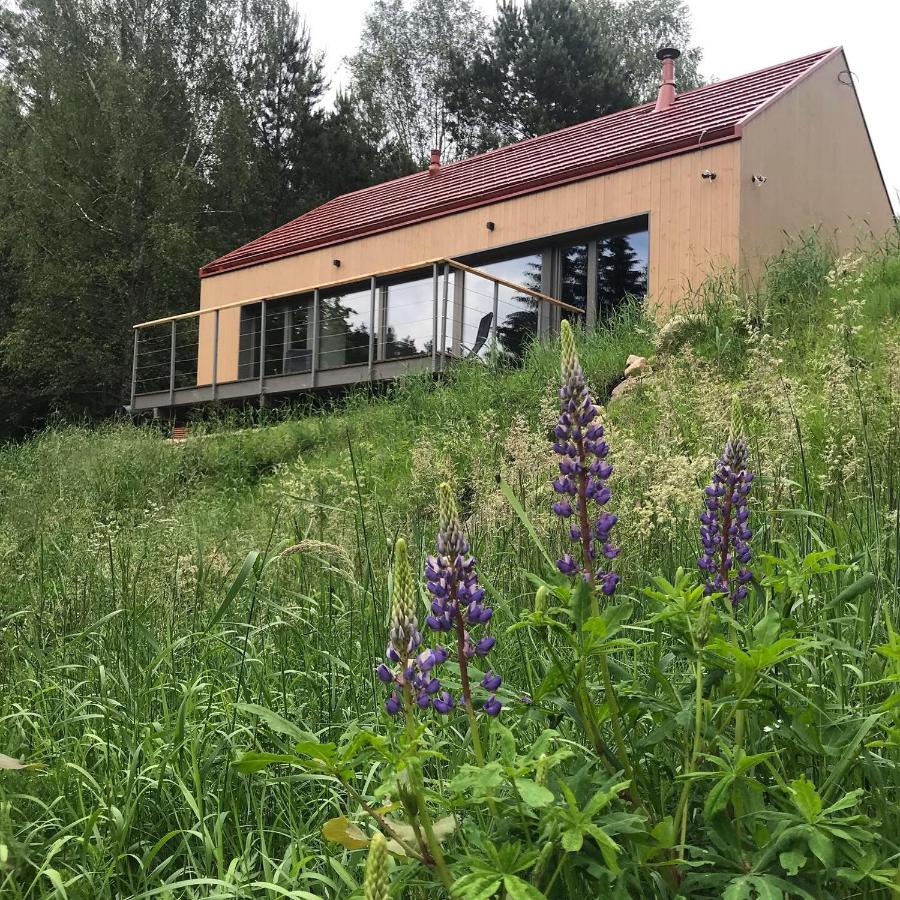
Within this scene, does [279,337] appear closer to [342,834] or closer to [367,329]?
[367,329]

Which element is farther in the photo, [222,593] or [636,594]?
[222,593]

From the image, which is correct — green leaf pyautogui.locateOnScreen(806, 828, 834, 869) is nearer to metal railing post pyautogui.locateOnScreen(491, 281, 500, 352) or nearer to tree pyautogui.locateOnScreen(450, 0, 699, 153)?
metal railing post pyautogui.locateOnScreen(491, 281, 500, 352)

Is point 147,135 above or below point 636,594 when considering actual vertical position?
above

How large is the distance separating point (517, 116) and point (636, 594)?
2947cm

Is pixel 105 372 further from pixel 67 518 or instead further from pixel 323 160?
pixel 67 518

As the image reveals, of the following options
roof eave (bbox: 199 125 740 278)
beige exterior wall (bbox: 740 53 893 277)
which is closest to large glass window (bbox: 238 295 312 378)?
roof eave (bbox: 199 125 740 278)

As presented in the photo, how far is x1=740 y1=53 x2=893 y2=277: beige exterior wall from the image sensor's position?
443 inches

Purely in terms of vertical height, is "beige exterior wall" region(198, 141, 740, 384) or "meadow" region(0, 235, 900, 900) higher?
"beige exterior wall" region(198, 141, 740, 384)

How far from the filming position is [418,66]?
33094 millimetres

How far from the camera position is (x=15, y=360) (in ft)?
75.1

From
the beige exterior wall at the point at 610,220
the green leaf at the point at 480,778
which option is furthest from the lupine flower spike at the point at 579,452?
the beige exterior wall at the point at 610,220

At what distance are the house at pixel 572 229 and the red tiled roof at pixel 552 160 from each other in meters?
0.04

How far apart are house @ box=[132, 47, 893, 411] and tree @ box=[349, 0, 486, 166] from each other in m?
16.8

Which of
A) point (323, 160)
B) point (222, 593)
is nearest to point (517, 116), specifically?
point (323, 160)
